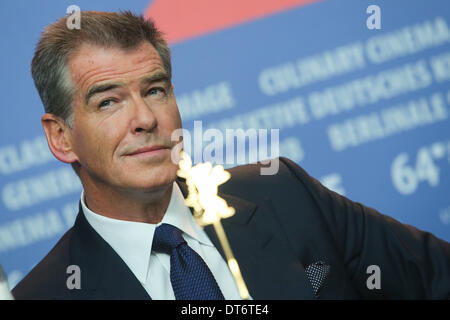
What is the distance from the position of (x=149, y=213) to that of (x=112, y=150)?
0.24 meters

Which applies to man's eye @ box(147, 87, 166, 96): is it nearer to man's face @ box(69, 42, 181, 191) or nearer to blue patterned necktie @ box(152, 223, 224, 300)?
man's face @ box(69, 42, 181, 191)

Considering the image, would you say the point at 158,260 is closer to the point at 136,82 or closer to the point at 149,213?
the point at 149,213

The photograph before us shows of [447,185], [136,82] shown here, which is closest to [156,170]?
[136,82]

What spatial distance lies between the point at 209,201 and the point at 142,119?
423 millimetres

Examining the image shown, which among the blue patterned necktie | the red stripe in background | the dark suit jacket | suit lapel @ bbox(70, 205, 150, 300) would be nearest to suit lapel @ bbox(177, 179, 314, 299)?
the dark suit jacket

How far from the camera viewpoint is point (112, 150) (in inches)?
75.2

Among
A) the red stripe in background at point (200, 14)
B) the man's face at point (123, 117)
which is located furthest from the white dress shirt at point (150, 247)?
the red stripe in background at point (200, 14)

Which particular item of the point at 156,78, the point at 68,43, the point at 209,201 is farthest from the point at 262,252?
the point at 68,43

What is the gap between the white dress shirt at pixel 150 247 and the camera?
192cm

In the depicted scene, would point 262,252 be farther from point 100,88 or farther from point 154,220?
point 100,88

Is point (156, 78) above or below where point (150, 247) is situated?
above

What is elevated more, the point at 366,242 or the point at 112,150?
the point at 112,150

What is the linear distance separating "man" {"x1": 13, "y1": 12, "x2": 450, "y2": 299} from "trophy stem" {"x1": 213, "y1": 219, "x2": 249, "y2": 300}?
0.05 feet

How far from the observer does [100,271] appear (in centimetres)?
193
